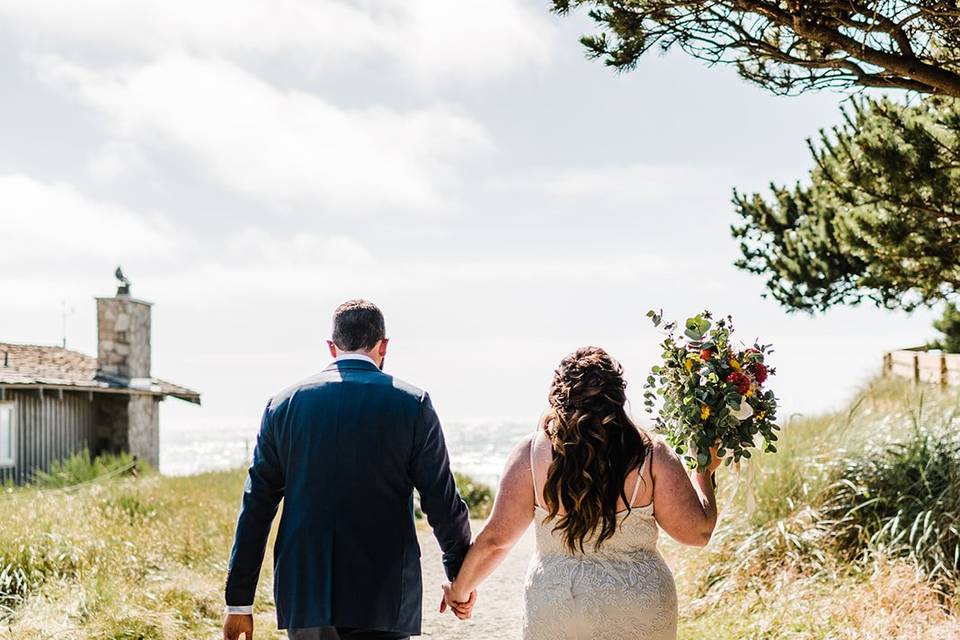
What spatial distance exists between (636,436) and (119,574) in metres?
5.96

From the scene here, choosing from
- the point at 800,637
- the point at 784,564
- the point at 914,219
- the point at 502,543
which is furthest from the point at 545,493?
the point at 914,219

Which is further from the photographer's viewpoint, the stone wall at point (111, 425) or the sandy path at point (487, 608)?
the stone wall at point (111, 425)

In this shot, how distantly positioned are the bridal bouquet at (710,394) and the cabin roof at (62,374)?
17471mm

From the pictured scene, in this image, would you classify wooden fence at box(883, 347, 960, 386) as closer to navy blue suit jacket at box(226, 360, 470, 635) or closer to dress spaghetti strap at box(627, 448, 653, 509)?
dress spaghetti strap at box(627, 448, 653, 509)

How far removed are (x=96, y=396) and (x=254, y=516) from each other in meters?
19.6

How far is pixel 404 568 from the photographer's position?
3752mm

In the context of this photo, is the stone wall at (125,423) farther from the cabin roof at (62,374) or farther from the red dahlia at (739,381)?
the red dahlia at (739,381)

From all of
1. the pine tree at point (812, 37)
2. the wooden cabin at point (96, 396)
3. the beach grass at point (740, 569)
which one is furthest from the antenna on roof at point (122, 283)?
the pine tree at point (812, 37)

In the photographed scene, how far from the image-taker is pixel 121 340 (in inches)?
869

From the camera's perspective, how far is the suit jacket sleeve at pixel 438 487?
3.81 metres

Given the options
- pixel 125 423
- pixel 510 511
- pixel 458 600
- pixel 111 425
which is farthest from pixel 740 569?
pixel 111 425

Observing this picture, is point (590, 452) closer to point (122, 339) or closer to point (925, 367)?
point (925, 367)

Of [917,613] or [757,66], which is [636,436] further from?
[757,66]

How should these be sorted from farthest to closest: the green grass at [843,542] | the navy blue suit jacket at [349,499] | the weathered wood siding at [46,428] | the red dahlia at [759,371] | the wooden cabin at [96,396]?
the wooden cabin at [96,396] → the weathered wood siding at [46,428] → the green grass at [843,542] → the red dahlia at [759,371] → the navy blue suit jacket at [349,499]
